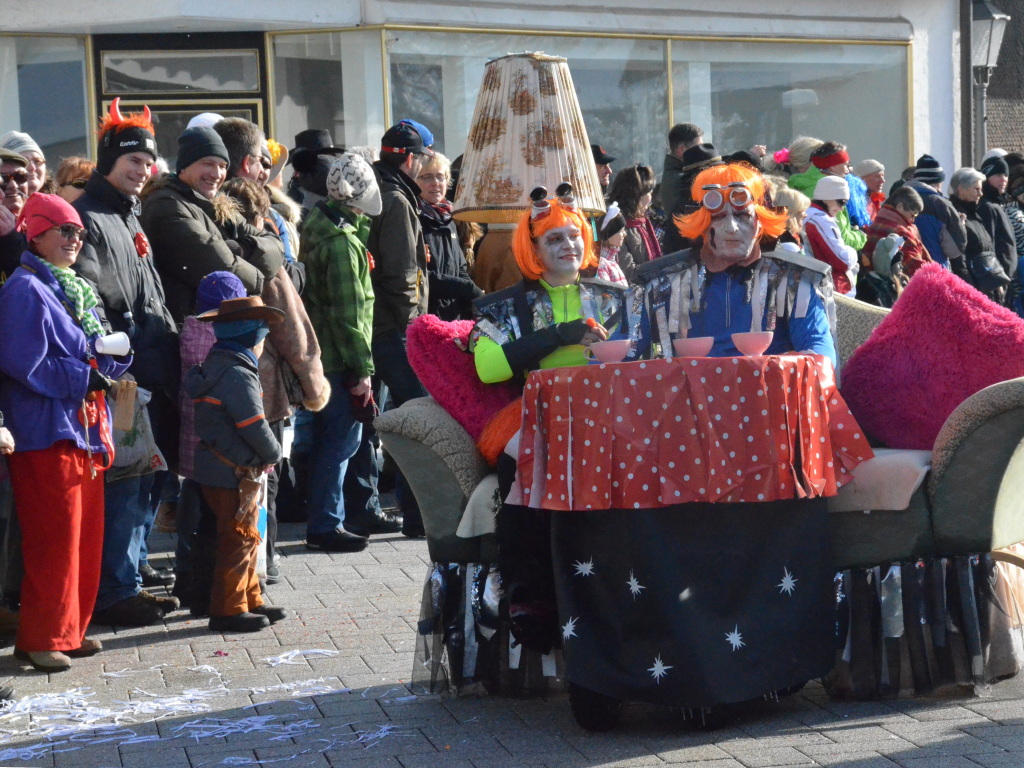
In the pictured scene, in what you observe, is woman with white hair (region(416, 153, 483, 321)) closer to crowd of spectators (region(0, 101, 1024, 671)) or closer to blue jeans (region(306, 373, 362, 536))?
crowd of spectators (region(0, 101, 1024, 671))

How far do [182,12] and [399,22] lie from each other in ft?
6.33

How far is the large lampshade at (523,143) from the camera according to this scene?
6.66 metres

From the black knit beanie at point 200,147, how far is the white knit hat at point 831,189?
14.2 ft

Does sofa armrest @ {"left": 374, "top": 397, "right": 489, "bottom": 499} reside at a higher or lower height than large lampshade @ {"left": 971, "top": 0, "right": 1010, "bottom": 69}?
lower

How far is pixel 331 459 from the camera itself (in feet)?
24.3

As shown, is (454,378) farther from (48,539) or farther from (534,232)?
(48,539)

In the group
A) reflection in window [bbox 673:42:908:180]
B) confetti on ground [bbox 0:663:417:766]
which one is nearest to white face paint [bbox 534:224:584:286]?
confetti on ground [bbox 0:663:417:766]

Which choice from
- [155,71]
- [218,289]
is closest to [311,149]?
[218,289]

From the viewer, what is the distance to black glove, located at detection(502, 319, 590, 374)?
16.1 ft

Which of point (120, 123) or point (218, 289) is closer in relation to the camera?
point (218, 289)

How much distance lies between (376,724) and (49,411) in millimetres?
1726

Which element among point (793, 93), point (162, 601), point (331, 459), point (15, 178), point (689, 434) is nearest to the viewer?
point (689, 434)

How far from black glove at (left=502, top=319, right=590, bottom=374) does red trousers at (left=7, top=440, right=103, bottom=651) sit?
5.47 feet

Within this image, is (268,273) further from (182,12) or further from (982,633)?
(182,12)
